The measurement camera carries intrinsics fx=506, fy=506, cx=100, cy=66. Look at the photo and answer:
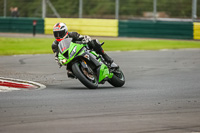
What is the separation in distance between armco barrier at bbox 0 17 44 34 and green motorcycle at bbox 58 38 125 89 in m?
25.1

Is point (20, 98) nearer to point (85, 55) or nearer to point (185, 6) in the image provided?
point (85, 55)

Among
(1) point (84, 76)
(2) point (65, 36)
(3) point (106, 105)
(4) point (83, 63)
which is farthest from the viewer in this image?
(2) point (65, 36)

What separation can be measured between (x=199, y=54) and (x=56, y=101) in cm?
1303

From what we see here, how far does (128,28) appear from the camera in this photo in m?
32.4

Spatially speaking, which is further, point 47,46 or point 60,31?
point 47,46

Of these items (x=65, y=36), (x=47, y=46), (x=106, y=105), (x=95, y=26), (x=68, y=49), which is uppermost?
(x=65, y=36)

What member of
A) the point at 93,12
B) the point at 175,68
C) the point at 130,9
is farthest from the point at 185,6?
the point at 175,68

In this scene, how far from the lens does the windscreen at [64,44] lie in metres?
10.3

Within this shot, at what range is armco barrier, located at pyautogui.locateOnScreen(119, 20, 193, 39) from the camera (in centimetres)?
3078

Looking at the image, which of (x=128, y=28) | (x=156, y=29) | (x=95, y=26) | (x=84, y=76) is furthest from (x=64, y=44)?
(x=95, y=26)

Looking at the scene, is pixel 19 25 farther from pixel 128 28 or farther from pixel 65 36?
pixel 65 36

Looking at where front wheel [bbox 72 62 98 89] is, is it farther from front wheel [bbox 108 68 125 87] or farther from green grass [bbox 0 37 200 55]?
green grass [bbox 0 37 200 55]

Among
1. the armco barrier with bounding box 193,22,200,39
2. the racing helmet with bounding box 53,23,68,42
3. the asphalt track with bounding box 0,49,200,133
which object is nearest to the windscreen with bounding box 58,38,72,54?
the racing helmet with bounding box 53,23,68,42

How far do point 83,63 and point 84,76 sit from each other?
0.97ft
